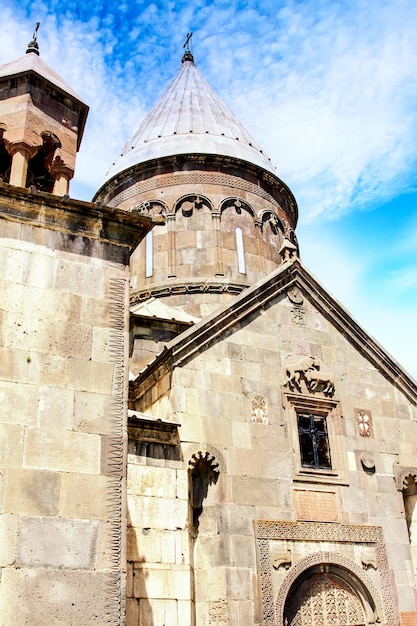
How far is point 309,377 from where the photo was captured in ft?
34.4

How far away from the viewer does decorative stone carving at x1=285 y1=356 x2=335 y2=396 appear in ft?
34.0

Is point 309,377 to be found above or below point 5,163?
below

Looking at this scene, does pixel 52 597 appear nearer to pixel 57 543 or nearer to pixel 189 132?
pixel 57 543

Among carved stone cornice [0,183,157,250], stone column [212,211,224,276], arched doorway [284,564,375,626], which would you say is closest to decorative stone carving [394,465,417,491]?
arched doorway [284,564,375,626]

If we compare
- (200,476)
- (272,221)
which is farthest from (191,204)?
(200,476)

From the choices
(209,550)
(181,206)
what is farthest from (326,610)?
(181,206)

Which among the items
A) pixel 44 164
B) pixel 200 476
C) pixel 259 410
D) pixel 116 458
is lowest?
pixel 116 458

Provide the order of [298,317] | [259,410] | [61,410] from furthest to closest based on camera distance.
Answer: [298,317]
[259,410]
[61,410]

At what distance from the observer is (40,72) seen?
776 centimetres

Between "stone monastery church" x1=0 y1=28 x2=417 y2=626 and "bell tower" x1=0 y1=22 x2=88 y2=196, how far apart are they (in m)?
0.03

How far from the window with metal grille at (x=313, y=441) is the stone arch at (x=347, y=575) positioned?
134cm

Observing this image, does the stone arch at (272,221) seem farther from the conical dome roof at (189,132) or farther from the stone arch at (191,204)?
the stone arch at (191,204)

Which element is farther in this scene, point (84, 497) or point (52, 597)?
point (84, 497)

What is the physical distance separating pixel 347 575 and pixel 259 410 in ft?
8.81
